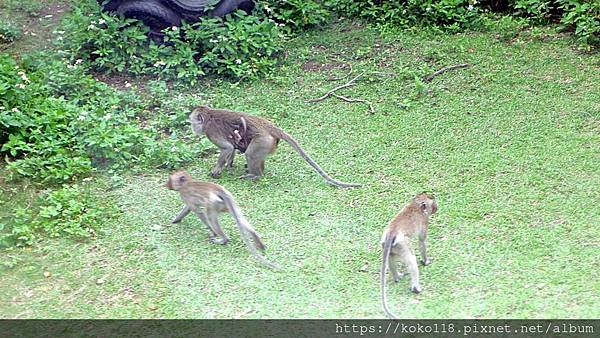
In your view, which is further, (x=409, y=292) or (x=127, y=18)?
(x=127, y=18)

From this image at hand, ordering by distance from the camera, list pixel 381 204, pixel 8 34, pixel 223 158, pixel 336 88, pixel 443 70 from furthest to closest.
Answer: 1. pixel 8 34
2. pixel 443 70
3. pixel 336 88
4. pixel 223 158
5. pixel 381 204

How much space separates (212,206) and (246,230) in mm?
361

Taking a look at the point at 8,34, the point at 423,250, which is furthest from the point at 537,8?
the point at 8,34

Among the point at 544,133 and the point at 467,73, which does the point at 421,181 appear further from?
the point at 467,73

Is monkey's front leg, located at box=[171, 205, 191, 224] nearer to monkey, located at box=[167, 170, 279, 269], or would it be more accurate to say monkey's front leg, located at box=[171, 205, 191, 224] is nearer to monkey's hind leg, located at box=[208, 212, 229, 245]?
monkey, located at box=[167, 170, 279, 269]

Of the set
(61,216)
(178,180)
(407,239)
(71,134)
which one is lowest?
(61,216)

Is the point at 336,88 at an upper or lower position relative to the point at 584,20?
lower

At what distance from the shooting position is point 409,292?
19.5 ft

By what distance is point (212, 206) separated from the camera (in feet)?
21.9

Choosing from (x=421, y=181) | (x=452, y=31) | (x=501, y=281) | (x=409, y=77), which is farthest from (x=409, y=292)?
(x=452, y=31)

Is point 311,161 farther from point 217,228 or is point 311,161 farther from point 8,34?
point 8,34

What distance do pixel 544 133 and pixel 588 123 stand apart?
0.48 metres

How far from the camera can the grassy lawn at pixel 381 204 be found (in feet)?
19.4

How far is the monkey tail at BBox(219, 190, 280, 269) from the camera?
6426 millimetres
